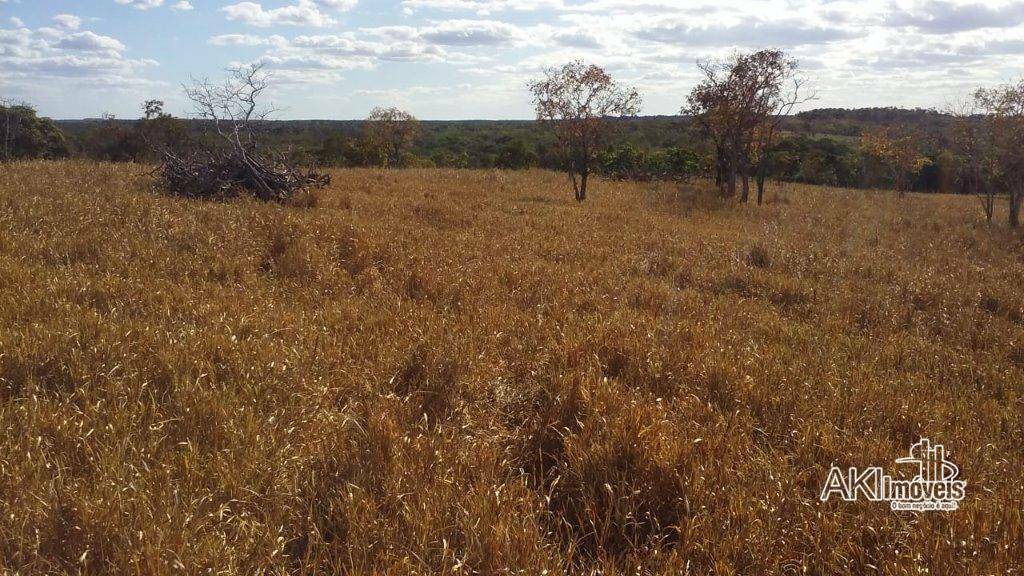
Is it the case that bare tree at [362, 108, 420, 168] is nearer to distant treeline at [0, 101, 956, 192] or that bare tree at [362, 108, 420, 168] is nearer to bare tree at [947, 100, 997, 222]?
distant treeline at [0, 101, 956, 192]

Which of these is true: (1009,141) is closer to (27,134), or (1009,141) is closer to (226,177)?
(226,177)

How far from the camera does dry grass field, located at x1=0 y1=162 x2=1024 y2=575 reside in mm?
2332

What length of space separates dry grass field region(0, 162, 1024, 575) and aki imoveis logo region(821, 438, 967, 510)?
80mm

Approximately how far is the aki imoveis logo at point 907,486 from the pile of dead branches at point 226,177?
36.8 ft

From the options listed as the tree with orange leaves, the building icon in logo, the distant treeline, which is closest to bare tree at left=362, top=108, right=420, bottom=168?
the distant treeline

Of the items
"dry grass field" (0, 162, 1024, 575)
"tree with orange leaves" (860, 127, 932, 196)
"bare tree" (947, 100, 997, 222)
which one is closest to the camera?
"dry grass field" (0, 162, 1024, 575)

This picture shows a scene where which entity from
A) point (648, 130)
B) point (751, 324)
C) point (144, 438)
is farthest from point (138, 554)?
point (648, 130)

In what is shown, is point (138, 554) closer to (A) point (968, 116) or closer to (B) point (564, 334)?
(B) point (564, 334)

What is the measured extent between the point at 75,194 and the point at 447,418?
951 cm

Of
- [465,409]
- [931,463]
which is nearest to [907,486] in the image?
[931,463]

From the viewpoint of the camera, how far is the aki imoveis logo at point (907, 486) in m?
2.75

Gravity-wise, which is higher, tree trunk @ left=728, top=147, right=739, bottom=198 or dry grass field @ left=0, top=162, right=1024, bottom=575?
tree trunk @ left=728, top=147, right=739, bottom=198

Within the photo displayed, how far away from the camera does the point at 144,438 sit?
2.93m

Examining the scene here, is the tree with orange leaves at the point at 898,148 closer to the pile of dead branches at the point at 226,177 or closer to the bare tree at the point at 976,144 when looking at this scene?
the bare tree at the point at 976,144
